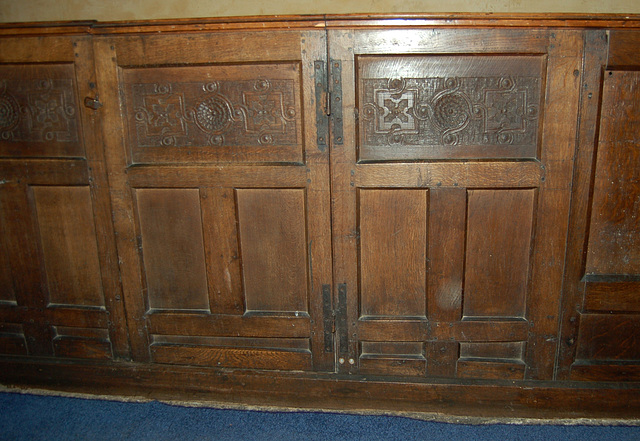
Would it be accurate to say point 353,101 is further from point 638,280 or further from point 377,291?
point 638,280

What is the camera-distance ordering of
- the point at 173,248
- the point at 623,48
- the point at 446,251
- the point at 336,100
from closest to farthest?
the point at 623,48 < the point at 336,100 < the point at 446,251 < the point at 173,248

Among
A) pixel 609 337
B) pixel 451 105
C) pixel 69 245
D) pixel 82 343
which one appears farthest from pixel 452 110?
pixel 82 343

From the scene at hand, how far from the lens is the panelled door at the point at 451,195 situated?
1568mm

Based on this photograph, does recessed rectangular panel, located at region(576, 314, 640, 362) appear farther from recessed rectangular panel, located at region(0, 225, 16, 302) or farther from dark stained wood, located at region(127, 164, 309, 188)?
recessed rectangular panel, located at region(0, 225, 16, 302)

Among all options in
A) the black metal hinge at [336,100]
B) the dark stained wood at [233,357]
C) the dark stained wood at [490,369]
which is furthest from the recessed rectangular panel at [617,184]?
the dark stained wood at [233,357]

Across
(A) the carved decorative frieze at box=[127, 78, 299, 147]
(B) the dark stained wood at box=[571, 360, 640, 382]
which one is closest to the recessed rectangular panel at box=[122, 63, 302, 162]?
(A) the carved decorative frieze at box=[127, 78, 299, 147]

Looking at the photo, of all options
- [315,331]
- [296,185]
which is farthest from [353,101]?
[315,331]

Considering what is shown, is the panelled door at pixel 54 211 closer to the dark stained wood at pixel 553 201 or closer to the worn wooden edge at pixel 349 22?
the worn wooden edge at pixel 349 22

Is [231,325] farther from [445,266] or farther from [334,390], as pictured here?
[445,266]

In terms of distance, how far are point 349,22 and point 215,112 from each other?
0.61 meters

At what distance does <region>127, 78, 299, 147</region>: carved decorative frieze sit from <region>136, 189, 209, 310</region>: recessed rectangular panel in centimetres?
24

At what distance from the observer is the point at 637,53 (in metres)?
1.51

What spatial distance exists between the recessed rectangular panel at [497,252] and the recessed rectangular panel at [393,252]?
0.19 m

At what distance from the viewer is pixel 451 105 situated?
63.0 inches
